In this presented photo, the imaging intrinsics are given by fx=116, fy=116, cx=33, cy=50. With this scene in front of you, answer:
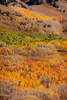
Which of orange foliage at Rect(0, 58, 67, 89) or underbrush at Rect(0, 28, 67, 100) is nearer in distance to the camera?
underbrush at Rect(0, 28, 67, 100)

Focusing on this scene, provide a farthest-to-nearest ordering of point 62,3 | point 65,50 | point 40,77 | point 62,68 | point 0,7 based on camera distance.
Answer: point 62,3 < point 0,7 < point 65,50 < point 62,68 < point 40,77

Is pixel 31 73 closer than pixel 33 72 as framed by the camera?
Yes

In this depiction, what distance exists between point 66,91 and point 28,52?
302cm

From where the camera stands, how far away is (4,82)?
12.3 ft

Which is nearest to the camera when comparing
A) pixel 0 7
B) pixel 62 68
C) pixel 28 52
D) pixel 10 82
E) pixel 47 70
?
pixel 10 82

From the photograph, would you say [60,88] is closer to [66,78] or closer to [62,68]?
[66,78]

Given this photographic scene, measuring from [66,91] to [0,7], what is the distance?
35.1 feet

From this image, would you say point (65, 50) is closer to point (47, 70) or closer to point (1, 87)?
point (47, 70)

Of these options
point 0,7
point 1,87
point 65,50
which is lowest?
point 65,50

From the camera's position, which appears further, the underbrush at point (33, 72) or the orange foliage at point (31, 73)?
the orange foliage at point (31, 73)

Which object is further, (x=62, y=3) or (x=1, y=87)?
(x=62, y=3)

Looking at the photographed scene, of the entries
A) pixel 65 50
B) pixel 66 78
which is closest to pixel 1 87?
pixel 66 78

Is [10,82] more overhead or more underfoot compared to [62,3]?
more underfoot

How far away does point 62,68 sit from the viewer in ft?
18.0
